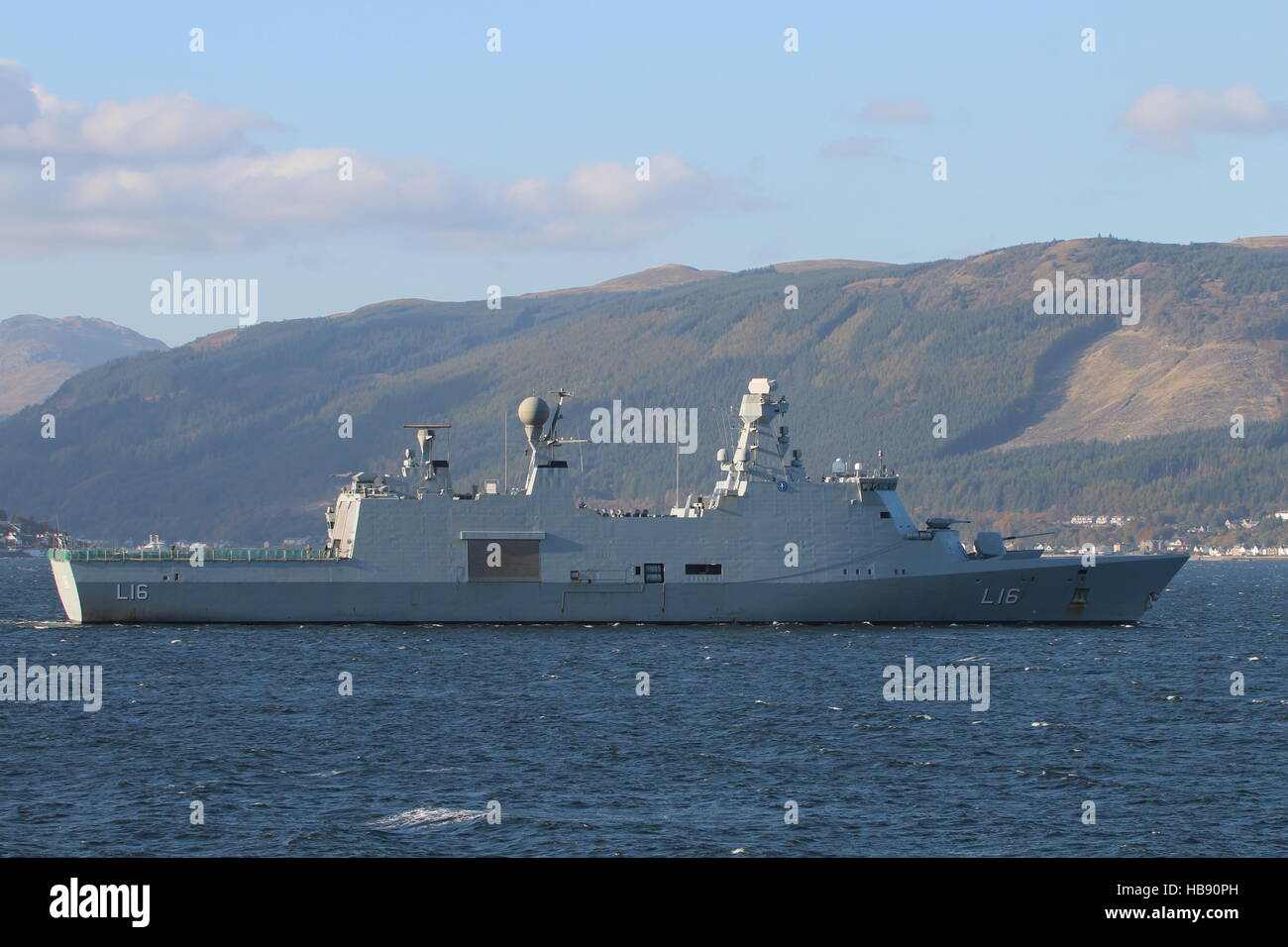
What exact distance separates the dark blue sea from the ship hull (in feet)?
2.16

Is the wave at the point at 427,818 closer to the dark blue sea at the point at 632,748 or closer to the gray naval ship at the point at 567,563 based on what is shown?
the dark blue sea at the point at 632,748

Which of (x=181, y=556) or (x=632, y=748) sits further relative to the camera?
(x=181, y=556)

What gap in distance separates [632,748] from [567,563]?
→ 58.3 feet

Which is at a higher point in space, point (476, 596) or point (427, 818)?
point (476, 596)

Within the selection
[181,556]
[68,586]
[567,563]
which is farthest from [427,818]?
[68,586]

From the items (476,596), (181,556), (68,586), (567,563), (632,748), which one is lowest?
(632,748)

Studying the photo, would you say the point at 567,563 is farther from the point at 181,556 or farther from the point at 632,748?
the point at 632,748

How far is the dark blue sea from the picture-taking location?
2052 cm

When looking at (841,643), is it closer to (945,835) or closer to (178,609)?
(178,609)

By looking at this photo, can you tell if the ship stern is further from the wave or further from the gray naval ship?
the wave

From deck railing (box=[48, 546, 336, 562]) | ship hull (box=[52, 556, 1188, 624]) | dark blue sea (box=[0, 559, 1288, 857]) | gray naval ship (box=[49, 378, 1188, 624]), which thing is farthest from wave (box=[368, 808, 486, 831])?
deck railing (box=[48, 546, 336, 562])

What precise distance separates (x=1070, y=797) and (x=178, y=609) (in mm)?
29323

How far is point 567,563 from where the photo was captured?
44.4 metres
